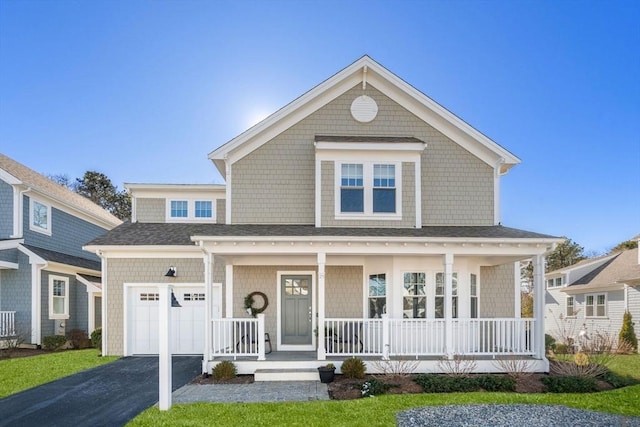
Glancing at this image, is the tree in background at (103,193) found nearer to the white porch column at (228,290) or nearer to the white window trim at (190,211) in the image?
the white window trim at (190,211)

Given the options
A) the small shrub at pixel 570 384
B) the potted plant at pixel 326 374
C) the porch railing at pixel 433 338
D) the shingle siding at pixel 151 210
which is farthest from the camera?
the shingle siding at pixel 151 210

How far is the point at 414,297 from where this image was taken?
11.9 metres

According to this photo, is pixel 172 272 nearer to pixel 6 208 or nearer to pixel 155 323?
pixel 155 323

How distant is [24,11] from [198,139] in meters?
12.4

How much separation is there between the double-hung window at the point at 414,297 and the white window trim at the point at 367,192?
5.65ft

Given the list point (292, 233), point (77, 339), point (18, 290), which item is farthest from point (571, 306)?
point (18, 290)

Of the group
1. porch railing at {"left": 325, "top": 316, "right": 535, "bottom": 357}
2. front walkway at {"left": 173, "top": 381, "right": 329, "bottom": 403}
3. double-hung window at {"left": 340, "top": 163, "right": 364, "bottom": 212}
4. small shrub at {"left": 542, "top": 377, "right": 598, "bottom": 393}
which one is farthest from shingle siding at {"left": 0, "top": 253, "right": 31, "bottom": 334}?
small shrub at {"left": 542, "top": 377, "right": 598, "bottom": 393}

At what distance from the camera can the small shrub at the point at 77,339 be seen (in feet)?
54.7

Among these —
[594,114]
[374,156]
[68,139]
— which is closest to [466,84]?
[594,114]

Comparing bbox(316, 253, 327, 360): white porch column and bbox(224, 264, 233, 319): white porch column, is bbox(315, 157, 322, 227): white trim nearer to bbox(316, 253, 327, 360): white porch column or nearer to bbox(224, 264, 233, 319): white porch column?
bbox(316, 253, 327, 360): white porch column

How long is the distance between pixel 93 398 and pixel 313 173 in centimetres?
775

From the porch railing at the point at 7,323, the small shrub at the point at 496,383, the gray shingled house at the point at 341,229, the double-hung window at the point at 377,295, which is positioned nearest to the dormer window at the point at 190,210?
the gray shingled house at the point at 341,229

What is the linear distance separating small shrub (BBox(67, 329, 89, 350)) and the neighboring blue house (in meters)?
0.89

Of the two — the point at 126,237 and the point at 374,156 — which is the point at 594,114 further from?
the point at 126,237
